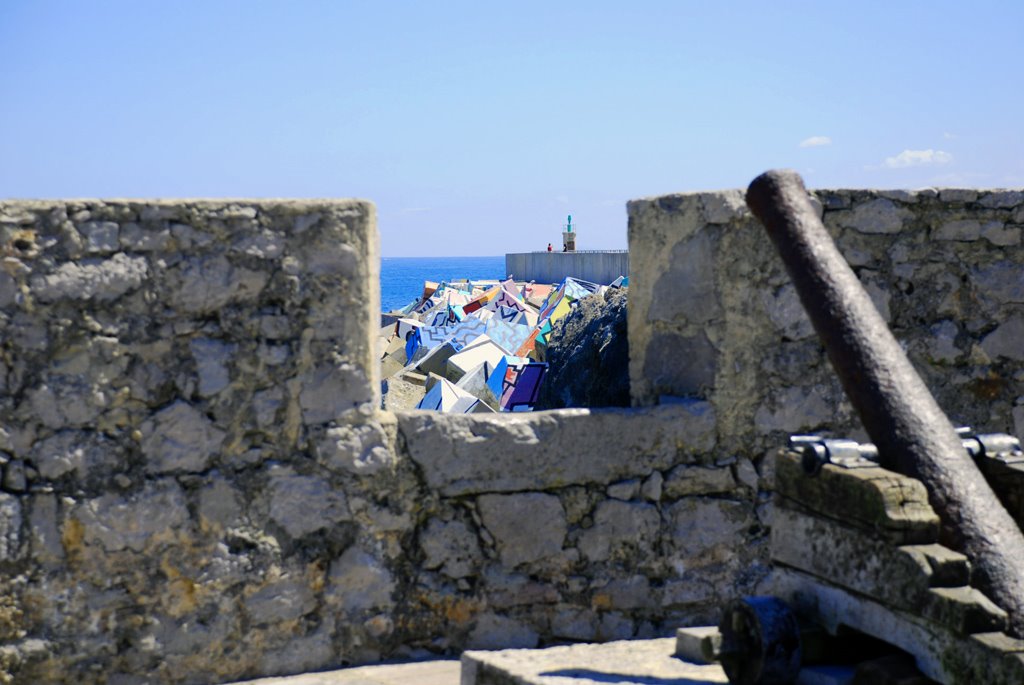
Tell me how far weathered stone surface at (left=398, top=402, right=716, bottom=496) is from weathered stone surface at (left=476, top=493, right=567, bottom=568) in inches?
1.8

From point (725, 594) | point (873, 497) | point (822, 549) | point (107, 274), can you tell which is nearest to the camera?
point (873, 497)

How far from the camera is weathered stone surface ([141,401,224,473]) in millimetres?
3676

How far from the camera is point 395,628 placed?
390cm

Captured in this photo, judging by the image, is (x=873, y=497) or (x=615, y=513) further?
(x=615, y=513)

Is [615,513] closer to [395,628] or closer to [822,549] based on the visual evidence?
[395,628]

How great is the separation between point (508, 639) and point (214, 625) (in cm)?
103

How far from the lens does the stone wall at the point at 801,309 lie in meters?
4.20

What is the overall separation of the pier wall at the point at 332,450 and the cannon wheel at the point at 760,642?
4.38 ft

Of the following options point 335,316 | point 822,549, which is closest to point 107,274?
point 335,316

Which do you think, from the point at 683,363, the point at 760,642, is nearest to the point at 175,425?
the point at 683,363

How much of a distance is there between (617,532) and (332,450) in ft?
3.58

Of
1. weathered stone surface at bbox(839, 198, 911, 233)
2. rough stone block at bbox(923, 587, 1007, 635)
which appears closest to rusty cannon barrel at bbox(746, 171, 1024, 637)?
rough stone block at bbox(923, 587, 1007, 635)

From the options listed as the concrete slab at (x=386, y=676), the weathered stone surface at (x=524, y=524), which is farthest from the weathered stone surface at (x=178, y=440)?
the weathered stone surface at (x=524, y=524)

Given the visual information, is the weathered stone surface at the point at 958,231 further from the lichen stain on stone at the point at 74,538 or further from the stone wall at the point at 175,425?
the lichen stain on stone at the point at 74,538
